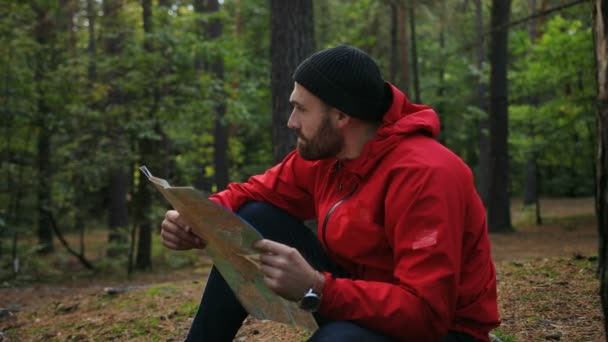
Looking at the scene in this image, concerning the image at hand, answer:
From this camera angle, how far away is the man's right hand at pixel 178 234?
2.76 m

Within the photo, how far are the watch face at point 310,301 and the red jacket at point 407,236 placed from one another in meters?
0.04

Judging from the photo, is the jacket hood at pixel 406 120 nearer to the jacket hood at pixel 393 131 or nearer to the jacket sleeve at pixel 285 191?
the jacket hood at pixel 393 131

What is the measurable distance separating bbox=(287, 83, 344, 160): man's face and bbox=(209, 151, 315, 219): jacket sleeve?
1.37ft

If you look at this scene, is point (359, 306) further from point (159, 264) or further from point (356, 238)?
point (159, 264)

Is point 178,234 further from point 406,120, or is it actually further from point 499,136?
point 499,136

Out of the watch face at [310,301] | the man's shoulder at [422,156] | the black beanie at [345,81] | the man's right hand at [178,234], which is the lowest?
the watch face at [310,301]

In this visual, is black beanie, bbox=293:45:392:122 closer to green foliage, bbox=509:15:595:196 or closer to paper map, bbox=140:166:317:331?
paper map, bbox=140:166:317:331

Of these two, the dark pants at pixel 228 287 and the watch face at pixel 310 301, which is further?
the dark pants at pixel 228 287

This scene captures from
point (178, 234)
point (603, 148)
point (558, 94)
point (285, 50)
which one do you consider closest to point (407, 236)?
point (603, 148)

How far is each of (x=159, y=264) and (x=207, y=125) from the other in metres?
3.30

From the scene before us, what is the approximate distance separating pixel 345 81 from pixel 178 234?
100 centimetres

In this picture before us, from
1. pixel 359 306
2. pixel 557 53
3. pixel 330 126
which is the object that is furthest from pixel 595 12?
pixel 557 53

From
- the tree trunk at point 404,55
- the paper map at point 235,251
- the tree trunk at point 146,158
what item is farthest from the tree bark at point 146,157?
the tree trunk at point 404,55

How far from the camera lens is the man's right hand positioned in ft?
9.05
